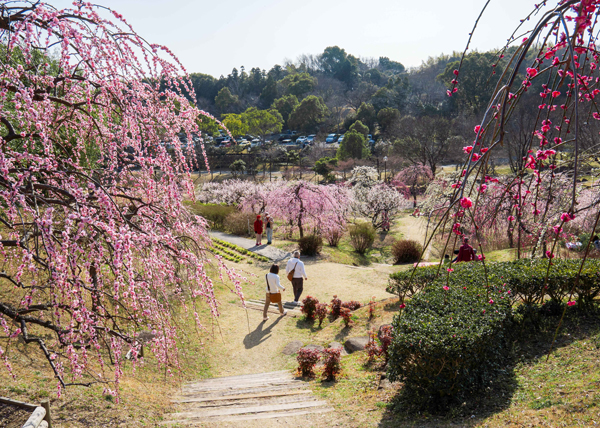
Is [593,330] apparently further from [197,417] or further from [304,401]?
[197,417]

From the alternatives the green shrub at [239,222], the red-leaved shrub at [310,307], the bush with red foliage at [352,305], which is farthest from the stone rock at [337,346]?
the green shrub at [239,222]

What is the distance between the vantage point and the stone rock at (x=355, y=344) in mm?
6998

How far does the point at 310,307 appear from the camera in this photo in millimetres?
8703

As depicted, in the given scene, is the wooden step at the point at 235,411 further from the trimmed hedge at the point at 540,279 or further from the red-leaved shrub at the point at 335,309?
the red-leaved shrub at the point at 335,309

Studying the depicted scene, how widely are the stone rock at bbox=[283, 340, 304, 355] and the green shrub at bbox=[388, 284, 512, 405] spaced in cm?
307

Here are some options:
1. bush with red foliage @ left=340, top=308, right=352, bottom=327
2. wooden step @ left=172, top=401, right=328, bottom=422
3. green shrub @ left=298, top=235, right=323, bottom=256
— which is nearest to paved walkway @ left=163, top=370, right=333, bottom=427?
wooden step @ left=172, top=401, right=328, bottom=422

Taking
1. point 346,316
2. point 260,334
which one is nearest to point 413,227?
point 346,316

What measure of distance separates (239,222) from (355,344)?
12.9 m

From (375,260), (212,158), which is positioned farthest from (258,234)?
(212,158)

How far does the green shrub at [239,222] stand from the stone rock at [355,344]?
39.7 ft

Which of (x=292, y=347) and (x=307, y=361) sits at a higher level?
(x=307, y=361)

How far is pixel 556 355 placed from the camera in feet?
16.2

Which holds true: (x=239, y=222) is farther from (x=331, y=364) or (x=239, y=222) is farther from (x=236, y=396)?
(x=236, y=396)

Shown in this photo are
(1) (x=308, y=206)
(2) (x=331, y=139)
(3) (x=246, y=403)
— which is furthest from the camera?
(2) (x=331, y=139)
